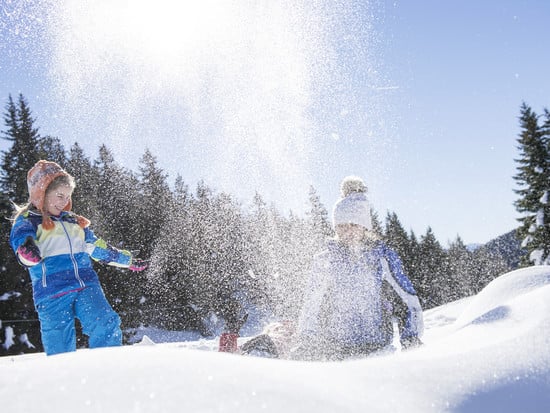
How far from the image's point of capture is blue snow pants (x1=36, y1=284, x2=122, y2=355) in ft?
11.7

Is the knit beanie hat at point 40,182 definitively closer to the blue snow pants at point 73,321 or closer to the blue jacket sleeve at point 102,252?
the blue jacket sleeve at point 102,252

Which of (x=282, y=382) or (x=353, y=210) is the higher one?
(x=353, y=210)

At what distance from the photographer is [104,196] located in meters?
27.4

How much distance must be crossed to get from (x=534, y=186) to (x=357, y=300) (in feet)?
75.4

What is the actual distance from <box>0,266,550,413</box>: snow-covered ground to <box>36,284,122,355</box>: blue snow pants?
2802mm

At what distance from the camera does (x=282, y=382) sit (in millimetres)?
947

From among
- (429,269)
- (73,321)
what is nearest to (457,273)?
(429,269)

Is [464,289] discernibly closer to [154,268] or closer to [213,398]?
[154,268]

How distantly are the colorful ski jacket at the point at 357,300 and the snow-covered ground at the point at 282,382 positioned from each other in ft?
5.89

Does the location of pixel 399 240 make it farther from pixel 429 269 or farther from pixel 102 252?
pixel 102 252

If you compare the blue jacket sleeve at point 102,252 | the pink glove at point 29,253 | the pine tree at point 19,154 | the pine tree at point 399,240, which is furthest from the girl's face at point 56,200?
the pine tree at point 399,240

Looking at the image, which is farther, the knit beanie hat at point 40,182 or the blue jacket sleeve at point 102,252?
the blue jacket sleeve at point 102,252

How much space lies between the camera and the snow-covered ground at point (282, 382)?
2.72ft

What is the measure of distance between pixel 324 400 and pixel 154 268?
28162mm
